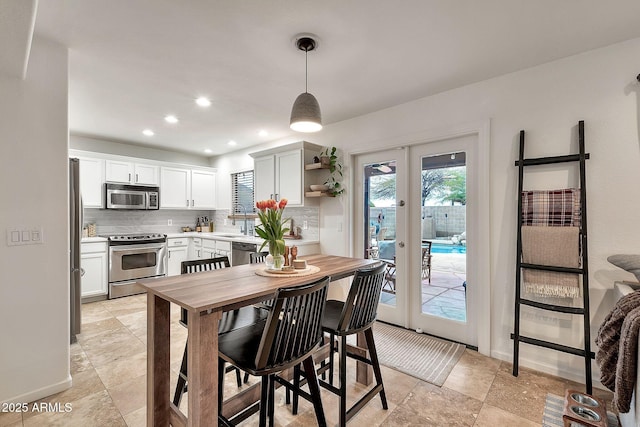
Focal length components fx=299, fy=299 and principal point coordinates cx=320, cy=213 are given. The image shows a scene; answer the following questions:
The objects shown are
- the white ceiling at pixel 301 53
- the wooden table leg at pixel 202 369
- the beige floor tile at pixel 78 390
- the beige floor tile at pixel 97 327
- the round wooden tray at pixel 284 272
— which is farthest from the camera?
the beige floor tile at pixel 97 327

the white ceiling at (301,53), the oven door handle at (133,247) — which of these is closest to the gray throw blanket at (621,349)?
the white ceiling at (301,53)

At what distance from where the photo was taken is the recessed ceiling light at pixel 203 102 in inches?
124

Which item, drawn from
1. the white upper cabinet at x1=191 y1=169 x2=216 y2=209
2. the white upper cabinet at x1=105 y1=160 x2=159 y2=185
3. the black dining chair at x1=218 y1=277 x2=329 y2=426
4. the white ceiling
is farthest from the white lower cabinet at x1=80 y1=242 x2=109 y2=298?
the black dining chair at x1=218 y1=277 x2=329 y2=426

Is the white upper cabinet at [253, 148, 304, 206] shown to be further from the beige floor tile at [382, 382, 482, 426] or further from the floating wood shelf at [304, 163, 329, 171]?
the beige floor tile at [382, 382, 482, 426]

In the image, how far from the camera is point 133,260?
4.61 meters

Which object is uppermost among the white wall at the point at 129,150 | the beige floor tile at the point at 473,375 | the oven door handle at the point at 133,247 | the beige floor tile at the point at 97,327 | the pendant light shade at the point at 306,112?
the white wall at the point at 129,150

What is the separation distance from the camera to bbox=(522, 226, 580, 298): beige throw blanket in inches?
86.7

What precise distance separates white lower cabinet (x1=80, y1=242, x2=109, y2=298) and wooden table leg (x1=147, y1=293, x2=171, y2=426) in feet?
11.2

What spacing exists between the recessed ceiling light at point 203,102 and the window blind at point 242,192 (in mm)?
2117

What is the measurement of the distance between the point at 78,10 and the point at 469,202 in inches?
130

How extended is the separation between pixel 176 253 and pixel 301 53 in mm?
4347

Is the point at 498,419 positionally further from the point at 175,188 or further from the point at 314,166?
the point at 175,188

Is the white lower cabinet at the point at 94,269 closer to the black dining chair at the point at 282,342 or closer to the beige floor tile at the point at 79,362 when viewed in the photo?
the beige floor tile at the point at 79,362

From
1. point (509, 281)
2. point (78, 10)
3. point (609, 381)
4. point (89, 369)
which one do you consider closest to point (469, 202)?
point (509, 281)
